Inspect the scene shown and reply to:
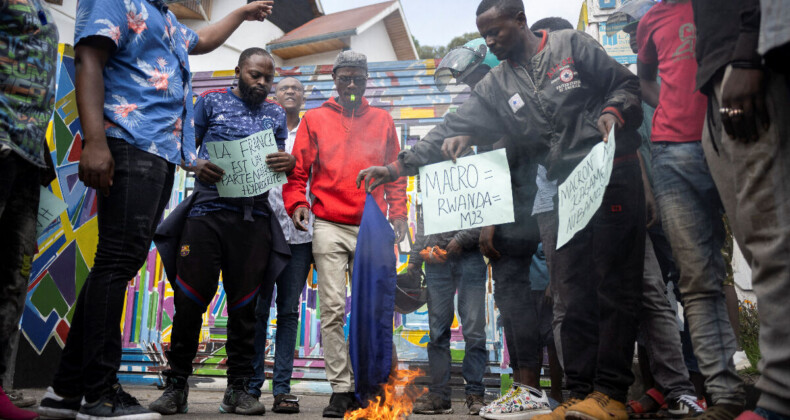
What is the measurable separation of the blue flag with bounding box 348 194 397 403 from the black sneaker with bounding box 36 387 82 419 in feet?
4.35

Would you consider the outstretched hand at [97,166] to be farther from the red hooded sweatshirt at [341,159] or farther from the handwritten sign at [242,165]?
the red hooded sweatshirt at [341,159]

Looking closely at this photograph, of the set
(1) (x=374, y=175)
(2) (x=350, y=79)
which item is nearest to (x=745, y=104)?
(1) (x=374, y=175)

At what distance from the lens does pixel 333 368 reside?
12.0 feet

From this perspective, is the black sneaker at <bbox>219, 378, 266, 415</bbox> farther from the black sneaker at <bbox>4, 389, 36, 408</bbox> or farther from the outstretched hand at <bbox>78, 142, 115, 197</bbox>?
the outstretched hand at <bbox>78, 142, 115, 197</bbox>

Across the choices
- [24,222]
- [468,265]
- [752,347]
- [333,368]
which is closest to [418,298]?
[468,265]

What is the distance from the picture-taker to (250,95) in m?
3.87

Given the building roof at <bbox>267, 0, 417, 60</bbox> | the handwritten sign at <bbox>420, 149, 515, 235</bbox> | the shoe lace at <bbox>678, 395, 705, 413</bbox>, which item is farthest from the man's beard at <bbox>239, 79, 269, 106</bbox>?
the building roof at <bbox>267, 0, 417, 60</bbox>

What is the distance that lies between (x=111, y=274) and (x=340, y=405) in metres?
1.57

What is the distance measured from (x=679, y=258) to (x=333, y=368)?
6.90 ft

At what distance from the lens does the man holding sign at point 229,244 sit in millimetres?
3428

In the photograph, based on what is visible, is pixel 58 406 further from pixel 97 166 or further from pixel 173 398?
pixel 97 166

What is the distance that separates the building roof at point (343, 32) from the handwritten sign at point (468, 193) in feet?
47.5

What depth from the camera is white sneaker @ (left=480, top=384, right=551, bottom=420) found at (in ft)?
10.6

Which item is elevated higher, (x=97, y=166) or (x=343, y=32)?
(x=343, y=32)
